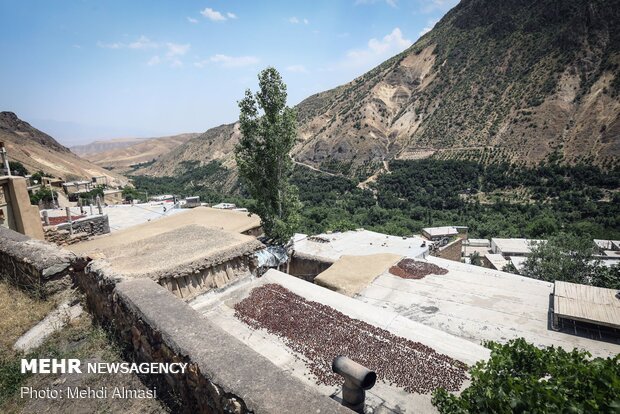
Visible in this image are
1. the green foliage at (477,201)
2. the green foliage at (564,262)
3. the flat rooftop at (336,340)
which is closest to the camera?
the flat rooftop at (336,340)

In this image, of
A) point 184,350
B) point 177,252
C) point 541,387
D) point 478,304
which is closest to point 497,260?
point 478,304

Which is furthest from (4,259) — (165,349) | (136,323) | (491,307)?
(491,307)

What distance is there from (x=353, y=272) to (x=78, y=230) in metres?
13.4

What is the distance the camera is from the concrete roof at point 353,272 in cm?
1158

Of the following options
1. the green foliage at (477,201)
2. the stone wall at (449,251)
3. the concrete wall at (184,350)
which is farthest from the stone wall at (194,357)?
the green foliage at (477,201)

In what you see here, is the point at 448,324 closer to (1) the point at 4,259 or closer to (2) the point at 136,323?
(2) the point at 136,323

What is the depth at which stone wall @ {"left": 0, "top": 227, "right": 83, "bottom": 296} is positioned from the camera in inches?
249

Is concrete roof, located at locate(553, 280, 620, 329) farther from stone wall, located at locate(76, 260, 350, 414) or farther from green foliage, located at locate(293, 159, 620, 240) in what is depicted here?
green foliage, located at locate(293, 159, 620, 240)

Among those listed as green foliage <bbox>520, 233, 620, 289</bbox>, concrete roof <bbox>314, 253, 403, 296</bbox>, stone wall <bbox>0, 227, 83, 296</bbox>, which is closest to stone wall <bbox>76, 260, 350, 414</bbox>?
stone wall <bbox>0, 227, 83, 296</bbox>

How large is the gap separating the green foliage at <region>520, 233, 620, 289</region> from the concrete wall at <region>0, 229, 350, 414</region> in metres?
23.5

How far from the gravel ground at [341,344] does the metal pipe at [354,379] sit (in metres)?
1.26

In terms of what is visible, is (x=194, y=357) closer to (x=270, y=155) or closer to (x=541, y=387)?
(x=541, y=387)

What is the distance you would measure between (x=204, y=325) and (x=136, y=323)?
109 centimetres

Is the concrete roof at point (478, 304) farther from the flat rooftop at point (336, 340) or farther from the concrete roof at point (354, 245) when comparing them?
the concrete roof at point (354, 245)
